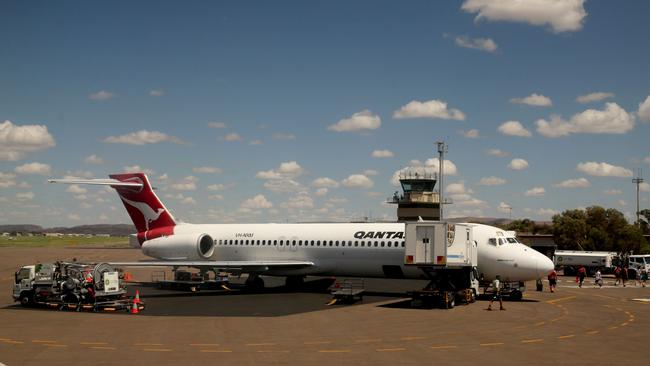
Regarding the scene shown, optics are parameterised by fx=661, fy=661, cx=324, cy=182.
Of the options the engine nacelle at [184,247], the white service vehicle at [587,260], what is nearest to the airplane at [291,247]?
the engine nacelle at [184,247]

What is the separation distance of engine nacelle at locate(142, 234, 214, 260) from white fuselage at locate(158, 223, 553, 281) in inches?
24.9

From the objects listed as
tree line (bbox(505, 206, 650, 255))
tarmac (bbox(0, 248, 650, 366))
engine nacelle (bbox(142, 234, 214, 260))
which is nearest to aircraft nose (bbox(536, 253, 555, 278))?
tarmac (bbox(0, 248, 650, 366))

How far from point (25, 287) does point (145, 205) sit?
48.6 feet

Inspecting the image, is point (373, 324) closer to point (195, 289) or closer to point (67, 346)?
point (67, 346)

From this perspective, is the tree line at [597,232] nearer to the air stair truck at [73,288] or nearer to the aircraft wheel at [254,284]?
the aircraft wheel at [254,284]

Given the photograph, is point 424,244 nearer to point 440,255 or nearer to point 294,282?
point 440,255

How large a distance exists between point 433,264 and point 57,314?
1698cm

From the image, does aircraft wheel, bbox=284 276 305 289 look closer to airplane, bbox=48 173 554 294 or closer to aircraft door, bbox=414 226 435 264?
airplane, bbox=48 173 554 294

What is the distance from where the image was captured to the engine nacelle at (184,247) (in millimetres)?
42562

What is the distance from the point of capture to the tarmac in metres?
18.1

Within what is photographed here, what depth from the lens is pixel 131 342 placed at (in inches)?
809

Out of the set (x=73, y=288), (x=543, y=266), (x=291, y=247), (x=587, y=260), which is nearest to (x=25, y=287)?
(x=73, y=288)

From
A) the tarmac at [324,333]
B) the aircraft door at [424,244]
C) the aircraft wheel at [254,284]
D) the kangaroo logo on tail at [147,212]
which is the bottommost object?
the tarmac at [324,333]

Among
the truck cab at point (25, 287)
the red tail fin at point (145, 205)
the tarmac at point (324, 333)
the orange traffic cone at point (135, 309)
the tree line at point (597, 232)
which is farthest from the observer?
the tree line at point (597, 232)
